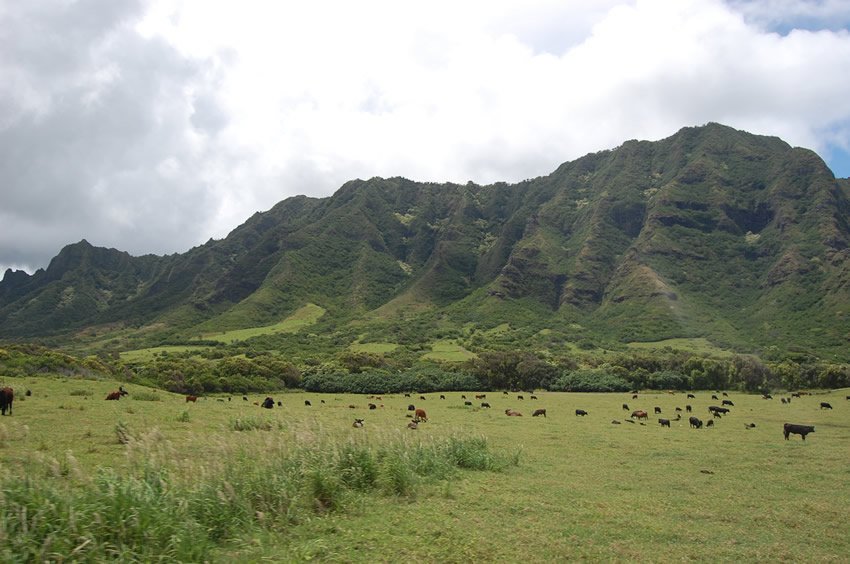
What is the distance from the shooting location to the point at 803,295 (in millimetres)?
161375

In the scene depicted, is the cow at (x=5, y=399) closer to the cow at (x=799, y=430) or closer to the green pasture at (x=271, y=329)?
the cow at (x=799, y=430)

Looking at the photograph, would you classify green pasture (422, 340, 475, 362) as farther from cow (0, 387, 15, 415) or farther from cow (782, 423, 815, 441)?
cow (0, 387, 15, 415)

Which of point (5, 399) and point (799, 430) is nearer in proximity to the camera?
point (5, 399)

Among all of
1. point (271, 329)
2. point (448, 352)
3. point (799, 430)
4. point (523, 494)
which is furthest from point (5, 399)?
point (271, 329)

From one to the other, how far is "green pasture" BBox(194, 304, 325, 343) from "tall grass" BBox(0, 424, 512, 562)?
507 ft

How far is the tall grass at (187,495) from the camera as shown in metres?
6.88

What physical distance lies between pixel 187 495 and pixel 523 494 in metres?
8.34

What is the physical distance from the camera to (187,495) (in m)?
8.86

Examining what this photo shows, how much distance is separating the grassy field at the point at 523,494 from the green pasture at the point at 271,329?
142949 millimetres

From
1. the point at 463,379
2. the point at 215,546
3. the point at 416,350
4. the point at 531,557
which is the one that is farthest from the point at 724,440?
the point at 416,350

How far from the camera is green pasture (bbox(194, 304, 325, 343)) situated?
163m

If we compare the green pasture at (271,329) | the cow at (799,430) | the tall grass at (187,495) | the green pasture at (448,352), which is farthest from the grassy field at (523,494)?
the green pasture at (271,329)

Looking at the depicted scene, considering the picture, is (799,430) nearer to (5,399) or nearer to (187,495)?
(187,495)

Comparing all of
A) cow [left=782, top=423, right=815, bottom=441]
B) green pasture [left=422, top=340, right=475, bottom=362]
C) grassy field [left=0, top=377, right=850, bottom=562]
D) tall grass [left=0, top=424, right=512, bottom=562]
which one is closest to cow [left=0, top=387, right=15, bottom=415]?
grassy field [left=0, top=377, right=850, bottom=562]
